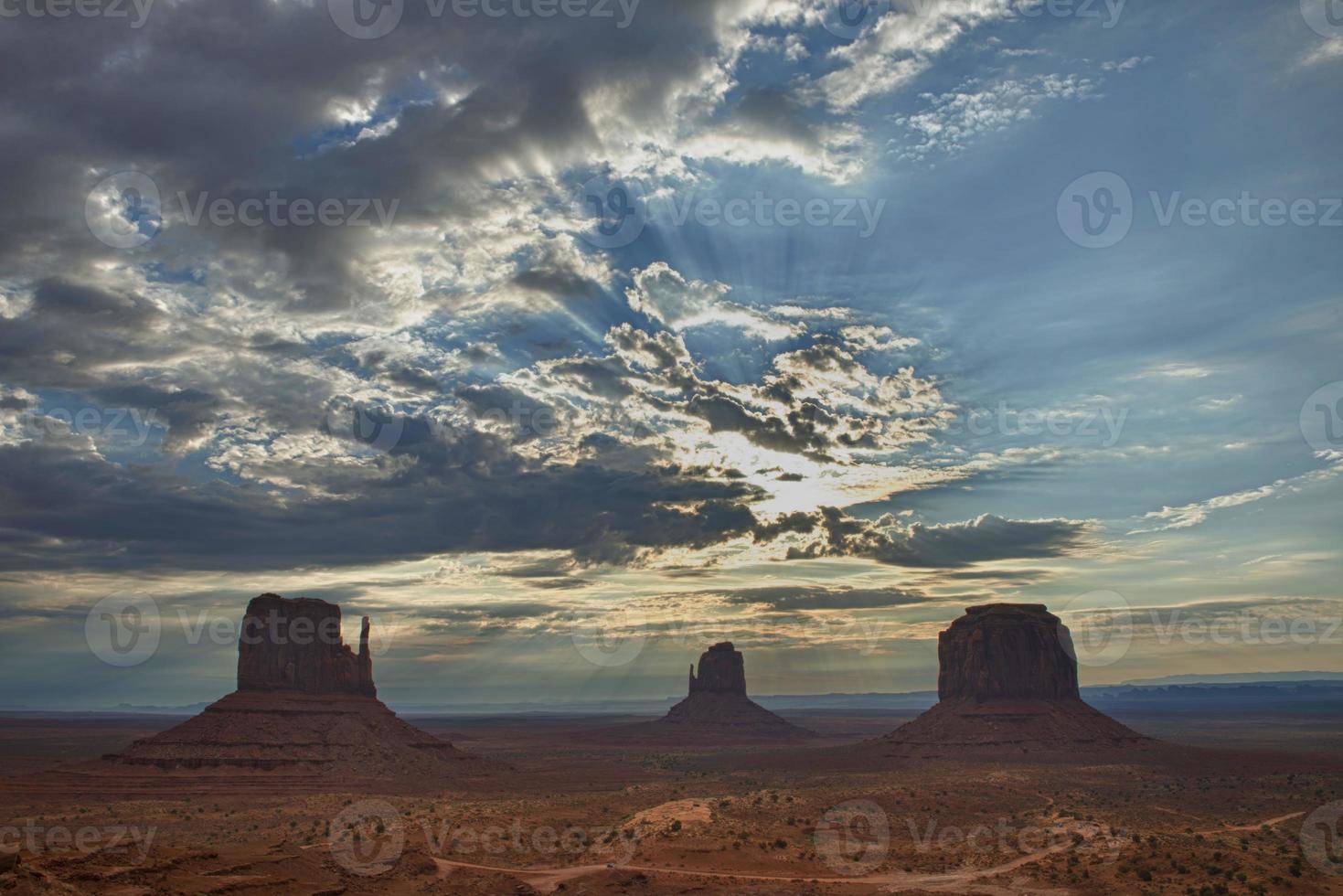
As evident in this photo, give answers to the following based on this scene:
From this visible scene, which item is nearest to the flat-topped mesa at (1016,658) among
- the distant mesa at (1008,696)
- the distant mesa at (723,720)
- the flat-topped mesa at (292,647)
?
the distant mesa at (1008,696)

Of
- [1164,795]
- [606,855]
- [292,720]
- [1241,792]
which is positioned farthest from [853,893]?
[292,720]

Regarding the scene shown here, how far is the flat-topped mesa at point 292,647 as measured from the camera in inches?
4033

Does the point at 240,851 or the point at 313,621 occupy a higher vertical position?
the point at 313,621

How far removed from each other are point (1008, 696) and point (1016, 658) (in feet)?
16.2

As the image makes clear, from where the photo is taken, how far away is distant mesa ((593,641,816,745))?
175250 millimetres

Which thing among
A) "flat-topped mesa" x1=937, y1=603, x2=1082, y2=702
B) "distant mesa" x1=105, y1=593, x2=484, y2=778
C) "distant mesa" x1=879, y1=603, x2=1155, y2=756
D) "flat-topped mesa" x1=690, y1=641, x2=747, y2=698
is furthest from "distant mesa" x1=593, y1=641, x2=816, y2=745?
"distant mesa" x1=105, y1=593, x2=484, y2=778

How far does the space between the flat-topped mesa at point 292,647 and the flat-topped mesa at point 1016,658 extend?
263 feet

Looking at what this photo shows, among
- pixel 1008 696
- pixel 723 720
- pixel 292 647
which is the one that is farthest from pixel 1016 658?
pixel 292 647

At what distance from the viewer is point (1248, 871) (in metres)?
43.7

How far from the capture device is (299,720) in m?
98.7

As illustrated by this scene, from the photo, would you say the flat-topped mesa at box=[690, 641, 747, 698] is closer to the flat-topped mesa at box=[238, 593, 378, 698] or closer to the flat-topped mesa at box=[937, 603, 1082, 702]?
the flat-topped mesa at box=[937, 603, 1082, 702]

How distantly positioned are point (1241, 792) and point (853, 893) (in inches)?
2101

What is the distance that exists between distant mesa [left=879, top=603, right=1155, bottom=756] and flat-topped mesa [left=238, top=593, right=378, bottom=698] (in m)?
69.8

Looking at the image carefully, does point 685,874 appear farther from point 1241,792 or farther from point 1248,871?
point 1241,792
